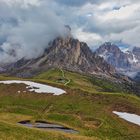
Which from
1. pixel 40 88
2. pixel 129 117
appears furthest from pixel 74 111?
pixel 40 88

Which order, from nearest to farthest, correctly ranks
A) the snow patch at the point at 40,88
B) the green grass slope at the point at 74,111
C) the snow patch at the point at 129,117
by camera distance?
1. the green grass slope at the point at 74,111
2. the snow patch at the point at 129,117
3. the snow patch at the point at 40,88

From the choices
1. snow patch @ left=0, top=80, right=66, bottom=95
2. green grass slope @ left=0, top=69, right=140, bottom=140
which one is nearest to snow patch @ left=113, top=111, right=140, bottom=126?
green grass slope @ left=0, top=69, right=140, bottom=140

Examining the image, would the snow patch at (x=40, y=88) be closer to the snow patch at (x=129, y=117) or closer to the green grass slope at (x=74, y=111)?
the green grass slope at (x=74, y=111)

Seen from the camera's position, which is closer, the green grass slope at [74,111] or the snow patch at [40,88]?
the green grass slope at [74,111]

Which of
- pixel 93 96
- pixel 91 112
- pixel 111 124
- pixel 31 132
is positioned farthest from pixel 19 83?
pixel 31 132

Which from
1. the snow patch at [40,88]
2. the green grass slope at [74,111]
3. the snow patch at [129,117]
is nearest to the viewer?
the green grass slope at [74,111]

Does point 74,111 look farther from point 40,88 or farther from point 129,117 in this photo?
point 40,88

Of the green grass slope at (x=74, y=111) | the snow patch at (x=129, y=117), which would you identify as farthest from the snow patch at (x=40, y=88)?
the snow patch at (x=129, y=117)

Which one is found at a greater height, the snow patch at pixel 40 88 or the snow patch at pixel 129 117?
the snow patch at pixel 40 88

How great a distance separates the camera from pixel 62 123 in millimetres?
116500

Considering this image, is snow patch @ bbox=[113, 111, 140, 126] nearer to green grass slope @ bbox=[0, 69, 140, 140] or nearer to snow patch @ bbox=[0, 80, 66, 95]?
green grass slope @ bbox=[0, 69, 140, 140]

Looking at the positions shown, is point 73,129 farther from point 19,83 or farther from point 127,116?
point 19,83

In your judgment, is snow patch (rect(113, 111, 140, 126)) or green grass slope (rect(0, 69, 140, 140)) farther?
snow patch (rect(113, 111, 140, 126))

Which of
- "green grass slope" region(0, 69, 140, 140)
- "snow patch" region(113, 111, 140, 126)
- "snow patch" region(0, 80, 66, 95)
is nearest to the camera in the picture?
"green grass slope" region(0, 69, 140, 140)
